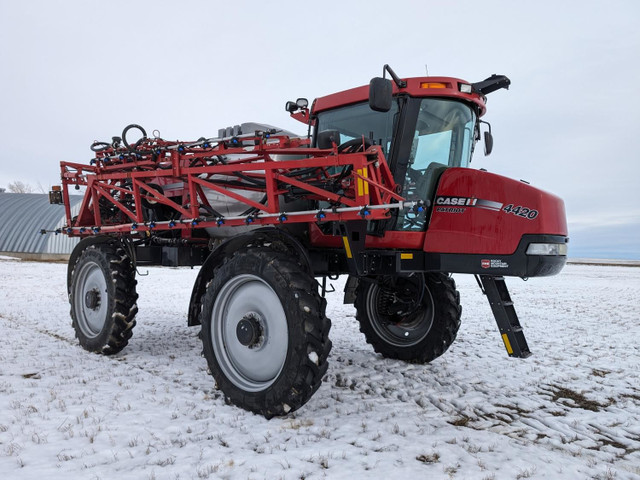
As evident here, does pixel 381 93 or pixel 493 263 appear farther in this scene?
pixel 493 263

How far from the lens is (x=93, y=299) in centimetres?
562

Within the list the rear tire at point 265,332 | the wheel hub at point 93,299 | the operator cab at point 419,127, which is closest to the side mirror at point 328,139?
the operator cab at point 419,127

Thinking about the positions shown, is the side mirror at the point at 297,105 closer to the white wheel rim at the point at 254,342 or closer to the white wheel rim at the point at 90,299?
the white wheel rim at the point at 254,342

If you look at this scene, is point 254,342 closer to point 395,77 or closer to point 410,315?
point 410,315

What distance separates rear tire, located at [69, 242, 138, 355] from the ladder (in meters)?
3.92

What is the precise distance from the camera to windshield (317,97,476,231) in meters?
3.95

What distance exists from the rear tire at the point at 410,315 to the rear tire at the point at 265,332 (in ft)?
5.58

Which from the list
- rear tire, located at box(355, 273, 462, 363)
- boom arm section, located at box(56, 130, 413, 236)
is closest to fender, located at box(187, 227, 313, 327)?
boom arm section, located at box(56, 130, 413, 236)

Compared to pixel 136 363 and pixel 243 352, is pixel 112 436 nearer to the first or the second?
pixel 243 352

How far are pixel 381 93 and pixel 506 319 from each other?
228 centimetres

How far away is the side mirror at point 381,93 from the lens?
3.36 meters

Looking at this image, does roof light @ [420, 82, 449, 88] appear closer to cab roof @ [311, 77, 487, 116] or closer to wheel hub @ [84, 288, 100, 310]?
cab roof @ [311, 77, 487, 116]

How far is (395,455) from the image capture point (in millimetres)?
2930

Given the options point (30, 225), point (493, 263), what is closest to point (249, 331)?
point (493, 263)
